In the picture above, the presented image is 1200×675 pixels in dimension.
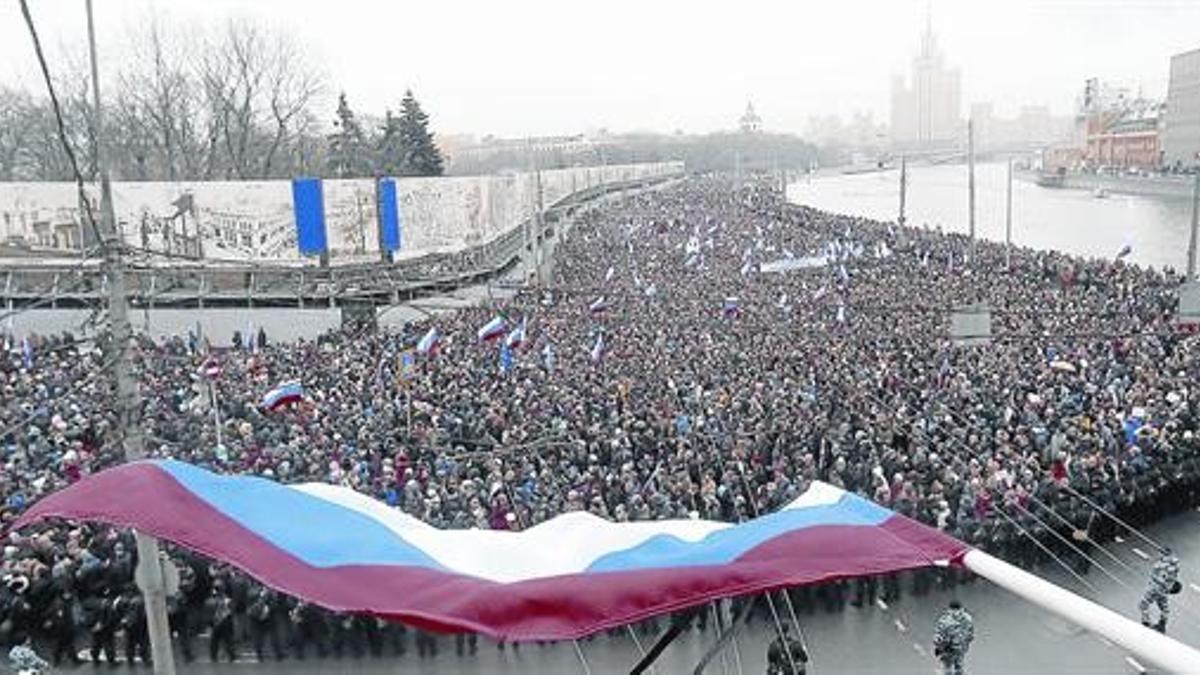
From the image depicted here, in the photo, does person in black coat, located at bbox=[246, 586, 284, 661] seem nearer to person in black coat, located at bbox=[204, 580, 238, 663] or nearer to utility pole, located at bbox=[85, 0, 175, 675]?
person in black coat, located at bbox=[204, 580, 238, 663]

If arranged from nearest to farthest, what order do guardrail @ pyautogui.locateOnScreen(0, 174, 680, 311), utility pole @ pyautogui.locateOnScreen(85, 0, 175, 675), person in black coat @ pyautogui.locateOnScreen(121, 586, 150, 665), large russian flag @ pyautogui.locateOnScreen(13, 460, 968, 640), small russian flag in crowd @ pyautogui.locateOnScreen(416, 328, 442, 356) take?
large russian flag @ pyautogui.locateOnScreen(13, 460, 968, 640) < utility pole @ pyautogui.locateOnScreen(85, 0, 175, 675) < person in black coat @ pyautogui.locateOnScreen(121, 586, 150, 665) < small russian flag in crowd @ pyautogui.locateOnScreen(416, 328, 442, 356) < guardrail @ pyautogui.locateOnScreen(0, 174, 680, 311)

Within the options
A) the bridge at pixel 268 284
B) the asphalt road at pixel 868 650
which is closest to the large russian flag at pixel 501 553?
the asphalt road at pixel 868 650

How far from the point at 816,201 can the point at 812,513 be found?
123902mm

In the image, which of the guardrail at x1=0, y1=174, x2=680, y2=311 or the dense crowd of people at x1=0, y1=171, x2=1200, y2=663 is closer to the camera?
the dense crowd of people at x1=0, y1=171, x2=1200, y2=663

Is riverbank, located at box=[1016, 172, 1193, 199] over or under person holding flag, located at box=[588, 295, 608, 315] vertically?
under

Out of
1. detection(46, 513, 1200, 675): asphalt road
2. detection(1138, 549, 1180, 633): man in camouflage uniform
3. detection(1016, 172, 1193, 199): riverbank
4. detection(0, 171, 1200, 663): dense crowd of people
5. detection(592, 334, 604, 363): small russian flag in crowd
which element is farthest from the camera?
detection(1016, 172, 1193, 199): riverbank

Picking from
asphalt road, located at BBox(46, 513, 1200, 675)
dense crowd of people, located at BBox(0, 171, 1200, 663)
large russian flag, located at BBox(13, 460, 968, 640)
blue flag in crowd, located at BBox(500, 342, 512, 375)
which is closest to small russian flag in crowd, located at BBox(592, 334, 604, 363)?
dense crowd of people, located at BBox(0, 171, 1200, 663)

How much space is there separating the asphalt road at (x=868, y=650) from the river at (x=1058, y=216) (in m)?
49.5

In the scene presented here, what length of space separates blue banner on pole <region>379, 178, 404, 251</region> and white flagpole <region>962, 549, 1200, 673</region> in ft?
99.9

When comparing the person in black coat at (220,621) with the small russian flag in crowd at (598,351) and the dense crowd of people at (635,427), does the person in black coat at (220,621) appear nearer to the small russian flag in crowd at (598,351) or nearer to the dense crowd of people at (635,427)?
the dense crowd of people at (635,427)

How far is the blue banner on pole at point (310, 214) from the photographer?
3300cm

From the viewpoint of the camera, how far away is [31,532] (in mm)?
11242

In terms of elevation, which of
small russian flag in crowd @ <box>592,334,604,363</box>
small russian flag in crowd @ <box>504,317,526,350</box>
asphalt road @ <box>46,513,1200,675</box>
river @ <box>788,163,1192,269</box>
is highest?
small russian flag in crowd @ <box>504,317,526,350</box>

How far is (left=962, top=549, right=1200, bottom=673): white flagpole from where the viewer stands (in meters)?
2.54
